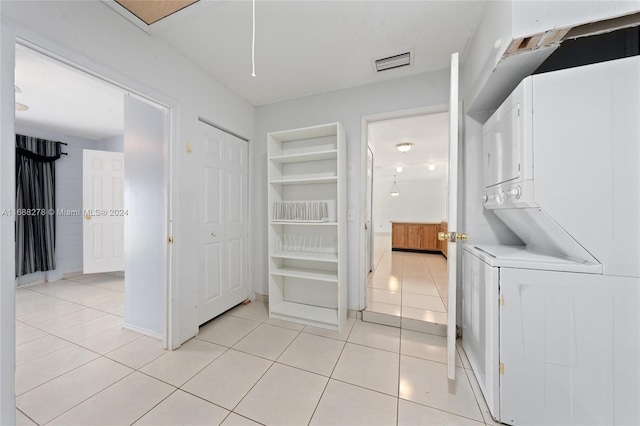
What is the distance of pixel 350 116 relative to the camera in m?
2.53

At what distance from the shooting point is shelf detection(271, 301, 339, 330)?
231 centimetres

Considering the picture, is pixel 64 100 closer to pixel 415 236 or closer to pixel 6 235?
pixel 6 235

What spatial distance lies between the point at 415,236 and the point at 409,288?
11.0 feet

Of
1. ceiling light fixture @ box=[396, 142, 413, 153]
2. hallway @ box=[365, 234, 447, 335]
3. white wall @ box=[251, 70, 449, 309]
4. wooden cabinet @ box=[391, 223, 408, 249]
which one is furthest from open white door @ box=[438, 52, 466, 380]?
wooden cabinet @ box=[391, 223, 408, 249]

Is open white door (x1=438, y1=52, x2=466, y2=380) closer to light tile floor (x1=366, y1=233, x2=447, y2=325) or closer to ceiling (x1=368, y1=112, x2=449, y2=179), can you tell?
light tile floor (x1=366, y1=233, x2=447, y2=325)

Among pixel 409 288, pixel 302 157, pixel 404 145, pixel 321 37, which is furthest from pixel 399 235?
pixel 321 37

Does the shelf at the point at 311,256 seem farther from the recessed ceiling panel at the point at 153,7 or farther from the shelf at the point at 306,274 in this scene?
the recessed ceiling panel at the point at 153,7

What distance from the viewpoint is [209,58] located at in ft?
6.81

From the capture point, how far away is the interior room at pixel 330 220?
1.13 meters

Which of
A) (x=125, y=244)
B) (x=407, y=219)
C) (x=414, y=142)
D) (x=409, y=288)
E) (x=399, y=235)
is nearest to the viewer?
(x=125, y=244)

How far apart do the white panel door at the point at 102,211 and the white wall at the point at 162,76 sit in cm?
A: 243

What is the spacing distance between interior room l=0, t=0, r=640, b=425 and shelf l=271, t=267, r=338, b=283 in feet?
0.11

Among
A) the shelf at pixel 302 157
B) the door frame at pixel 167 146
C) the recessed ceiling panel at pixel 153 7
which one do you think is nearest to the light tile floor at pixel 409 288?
the shelf at pixel 302 157

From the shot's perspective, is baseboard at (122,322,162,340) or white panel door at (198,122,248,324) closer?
baseboard at (122,322,162,340)
